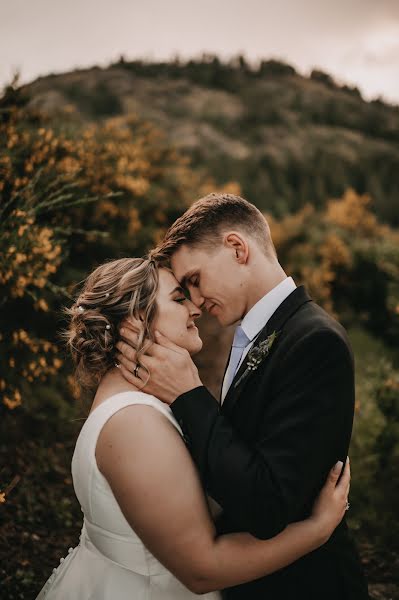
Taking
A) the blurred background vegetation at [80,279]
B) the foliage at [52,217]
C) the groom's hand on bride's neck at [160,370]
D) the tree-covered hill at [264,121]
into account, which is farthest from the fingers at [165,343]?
the tree-covered hill at [264,121]

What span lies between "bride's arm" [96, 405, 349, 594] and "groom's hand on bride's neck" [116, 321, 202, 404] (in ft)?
0.47

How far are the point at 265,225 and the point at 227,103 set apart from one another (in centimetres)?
3242

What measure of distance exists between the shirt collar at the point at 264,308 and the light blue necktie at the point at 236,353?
3 centimetres

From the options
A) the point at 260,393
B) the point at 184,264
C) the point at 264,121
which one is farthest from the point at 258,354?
the point at 264,121

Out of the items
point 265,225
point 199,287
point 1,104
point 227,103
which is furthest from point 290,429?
point 227,103

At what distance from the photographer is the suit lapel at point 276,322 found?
1.85m

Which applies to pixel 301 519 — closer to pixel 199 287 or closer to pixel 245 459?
pixel 245 459

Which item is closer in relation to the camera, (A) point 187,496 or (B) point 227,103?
(A) point 187,496

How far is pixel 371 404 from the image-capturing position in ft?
16.6

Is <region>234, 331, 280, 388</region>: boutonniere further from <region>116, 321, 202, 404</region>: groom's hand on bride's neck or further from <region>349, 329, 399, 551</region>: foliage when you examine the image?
<region>349, 329, 399, 551</region>: foliage

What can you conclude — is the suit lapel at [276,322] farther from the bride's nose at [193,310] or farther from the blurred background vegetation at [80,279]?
the blurred background vegetation at [80,279]

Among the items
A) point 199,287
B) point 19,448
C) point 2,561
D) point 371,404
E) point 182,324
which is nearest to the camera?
point 182,324

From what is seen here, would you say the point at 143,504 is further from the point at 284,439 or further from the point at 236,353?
the point at 236,353

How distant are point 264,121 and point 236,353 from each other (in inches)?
1252
